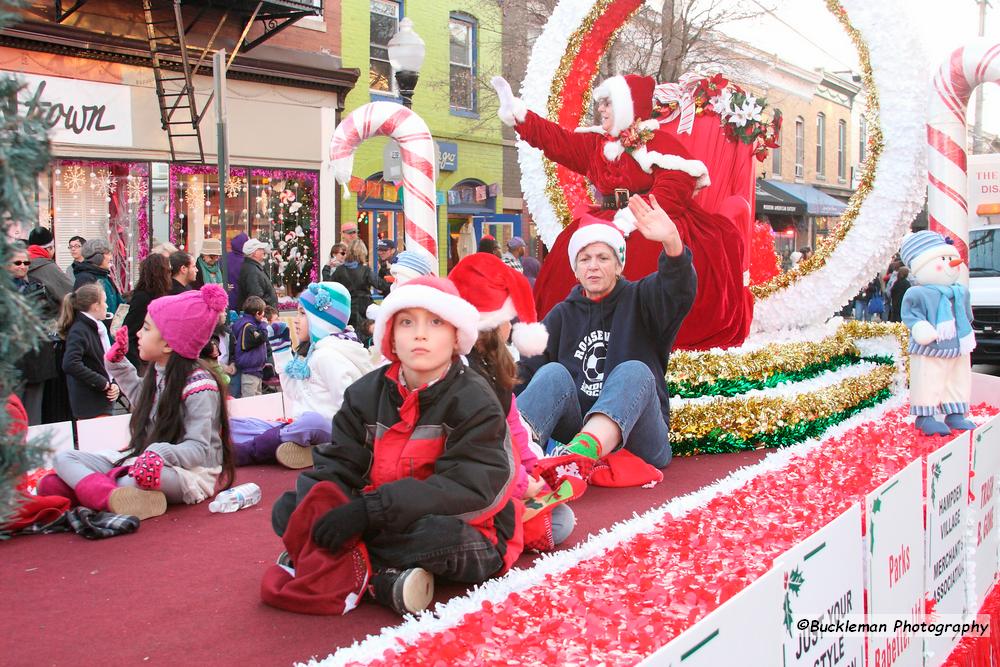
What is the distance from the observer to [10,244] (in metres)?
1.53

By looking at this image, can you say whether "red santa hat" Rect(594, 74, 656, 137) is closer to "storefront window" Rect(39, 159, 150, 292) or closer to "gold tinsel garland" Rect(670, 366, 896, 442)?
"gold tinsel garland" Rect(670, 366, 896, 442)

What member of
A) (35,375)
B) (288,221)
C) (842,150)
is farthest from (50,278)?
(842,150)

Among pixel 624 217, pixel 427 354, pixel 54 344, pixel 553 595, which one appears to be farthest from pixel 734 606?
pixel 54 344

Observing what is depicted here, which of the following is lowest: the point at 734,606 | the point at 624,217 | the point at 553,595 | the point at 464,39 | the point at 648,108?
the point at 553,595

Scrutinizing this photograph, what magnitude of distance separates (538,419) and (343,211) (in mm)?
12915

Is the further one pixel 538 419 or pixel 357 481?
pixel 538 419

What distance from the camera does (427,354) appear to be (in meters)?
3.16

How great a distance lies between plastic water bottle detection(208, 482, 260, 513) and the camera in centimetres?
436

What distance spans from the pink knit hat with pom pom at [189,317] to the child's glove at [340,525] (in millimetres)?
1739

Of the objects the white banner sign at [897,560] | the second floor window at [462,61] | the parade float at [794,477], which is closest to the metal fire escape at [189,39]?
the second floor window at [462,61]

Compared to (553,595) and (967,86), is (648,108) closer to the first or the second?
(967,86)

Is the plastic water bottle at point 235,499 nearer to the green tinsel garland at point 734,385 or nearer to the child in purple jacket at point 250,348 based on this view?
the green tinsel garland at point 734,385

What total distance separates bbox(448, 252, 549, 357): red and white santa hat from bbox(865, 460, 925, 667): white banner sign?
1.61 meters

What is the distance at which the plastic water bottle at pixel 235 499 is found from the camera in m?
4.36
